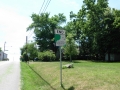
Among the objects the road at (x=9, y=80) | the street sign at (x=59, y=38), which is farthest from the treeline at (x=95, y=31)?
the street sign at (x=59, y=38)

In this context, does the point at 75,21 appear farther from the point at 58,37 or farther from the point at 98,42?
the point at 58,37

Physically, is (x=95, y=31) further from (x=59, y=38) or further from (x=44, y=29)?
(x=59, y=38)

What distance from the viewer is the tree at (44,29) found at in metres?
66.1

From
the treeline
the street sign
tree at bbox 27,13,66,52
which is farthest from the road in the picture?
tree at bbox 27,13,66,52

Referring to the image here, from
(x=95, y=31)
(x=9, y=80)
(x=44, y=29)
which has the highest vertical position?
(x=44, y=29)

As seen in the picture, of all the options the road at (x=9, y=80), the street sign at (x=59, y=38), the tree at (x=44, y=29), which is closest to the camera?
the road at (x=9, y=80)

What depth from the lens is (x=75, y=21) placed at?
56219 mm

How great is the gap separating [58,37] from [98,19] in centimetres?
3775

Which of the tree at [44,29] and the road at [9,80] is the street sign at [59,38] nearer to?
the road at [9,80]

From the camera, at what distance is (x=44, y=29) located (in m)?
68.0

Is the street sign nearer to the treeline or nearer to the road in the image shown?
the road

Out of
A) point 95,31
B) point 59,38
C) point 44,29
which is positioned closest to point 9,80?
point 59,38

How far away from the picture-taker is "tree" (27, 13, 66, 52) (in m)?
66.1

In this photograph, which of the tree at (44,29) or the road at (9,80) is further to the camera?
the tree at (44,29)
